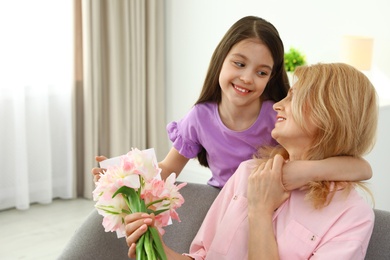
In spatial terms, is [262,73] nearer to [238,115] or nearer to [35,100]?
[238,115]

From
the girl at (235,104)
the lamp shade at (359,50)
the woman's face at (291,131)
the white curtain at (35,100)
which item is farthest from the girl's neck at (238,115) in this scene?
the white curtain at (35,100)

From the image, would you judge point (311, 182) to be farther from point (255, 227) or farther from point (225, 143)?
point (225, 143)

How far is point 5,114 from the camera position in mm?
4250

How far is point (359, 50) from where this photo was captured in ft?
12.5

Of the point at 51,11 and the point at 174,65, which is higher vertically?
the point at 51,11

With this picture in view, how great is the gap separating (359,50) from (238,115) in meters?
1.74

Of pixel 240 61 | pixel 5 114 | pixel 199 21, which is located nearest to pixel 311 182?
pixel 240 61

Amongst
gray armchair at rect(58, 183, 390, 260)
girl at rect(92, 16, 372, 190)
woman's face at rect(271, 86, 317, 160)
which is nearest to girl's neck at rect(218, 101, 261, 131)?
girl at rect(92, 16, 372, 190)

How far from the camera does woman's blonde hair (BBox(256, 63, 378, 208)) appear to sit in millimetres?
1732

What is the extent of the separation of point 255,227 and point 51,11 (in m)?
2.97

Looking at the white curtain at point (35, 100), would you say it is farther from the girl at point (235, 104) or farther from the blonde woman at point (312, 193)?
the blonde woman at point (312, 193)

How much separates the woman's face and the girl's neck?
435mm

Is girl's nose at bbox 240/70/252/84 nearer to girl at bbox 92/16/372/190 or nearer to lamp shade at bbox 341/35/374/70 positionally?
girl at bbox 92/16/372/190

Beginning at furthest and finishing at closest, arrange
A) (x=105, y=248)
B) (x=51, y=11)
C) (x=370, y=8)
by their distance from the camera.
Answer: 1. (x=51, y=11)
2. (x=370, y=8)
3. (x=105, y=248)
